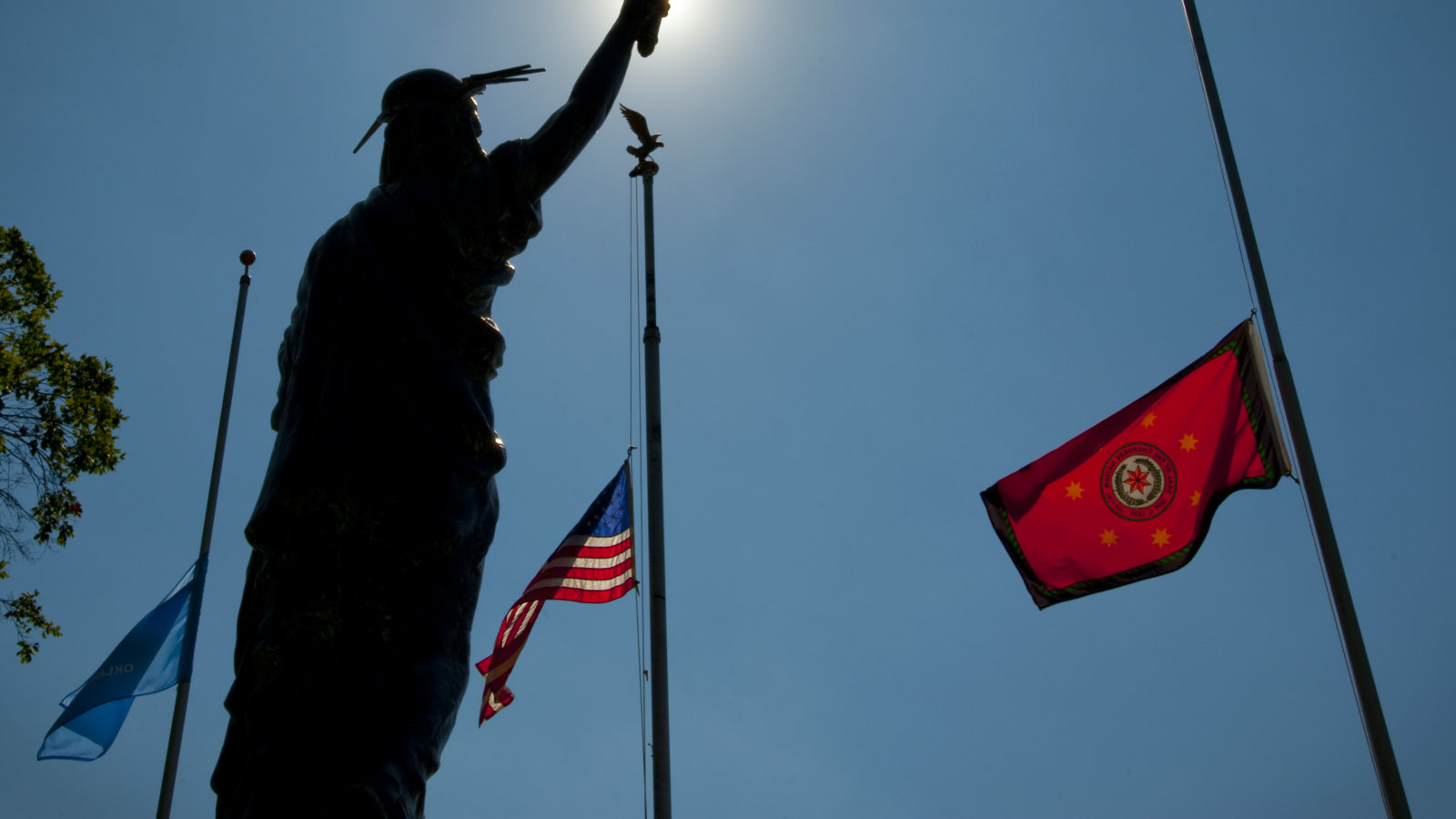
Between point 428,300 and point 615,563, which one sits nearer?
point 428,300

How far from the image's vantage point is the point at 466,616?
2701 mm

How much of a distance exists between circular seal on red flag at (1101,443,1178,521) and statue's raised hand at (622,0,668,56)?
25.9 feet

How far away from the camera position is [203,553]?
12.7 metres

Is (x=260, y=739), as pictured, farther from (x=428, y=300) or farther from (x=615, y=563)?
(x=615, y=563)

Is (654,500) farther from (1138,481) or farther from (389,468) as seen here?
(389,468)

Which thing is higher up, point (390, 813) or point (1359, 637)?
point (1359, 637)

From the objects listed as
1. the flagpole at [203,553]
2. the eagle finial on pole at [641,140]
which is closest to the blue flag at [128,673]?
the flagpole at [203,553]

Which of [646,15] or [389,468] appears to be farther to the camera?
[646,15]

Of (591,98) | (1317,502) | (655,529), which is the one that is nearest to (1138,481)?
(1317,502)

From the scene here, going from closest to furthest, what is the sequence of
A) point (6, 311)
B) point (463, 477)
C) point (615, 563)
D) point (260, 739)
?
point (260, 739)
point (463, 477)
point (615, 563)
point (6, 311)

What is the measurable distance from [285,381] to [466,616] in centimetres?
80

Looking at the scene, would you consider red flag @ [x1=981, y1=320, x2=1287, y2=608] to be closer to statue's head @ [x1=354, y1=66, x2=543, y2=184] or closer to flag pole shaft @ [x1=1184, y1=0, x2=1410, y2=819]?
flag pole shaft @ [x1=1184, y1=0, x2=1410, y2=819]

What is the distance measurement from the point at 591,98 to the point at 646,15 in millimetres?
354

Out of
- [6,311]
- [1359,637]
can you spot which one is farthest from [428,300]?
[6,311]
